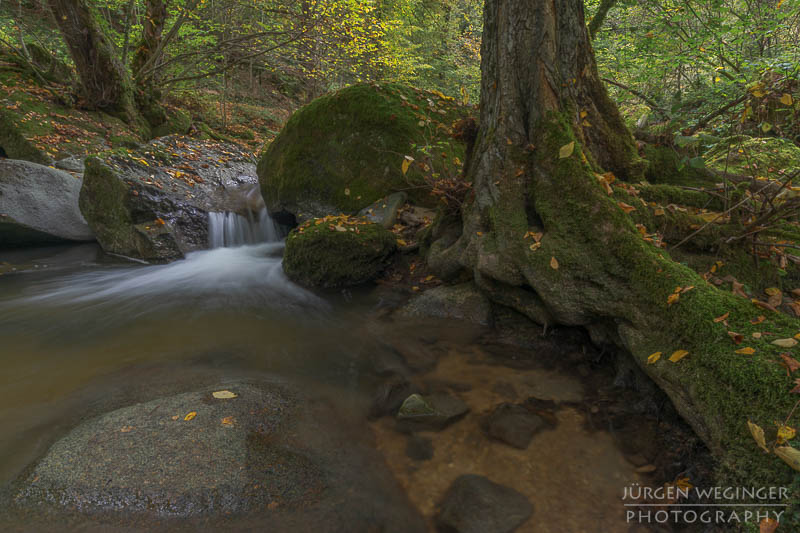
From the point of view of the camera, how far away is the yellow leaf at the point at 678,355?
245 centimetres

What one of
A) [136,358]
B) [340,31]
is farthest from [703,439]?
[340,31]

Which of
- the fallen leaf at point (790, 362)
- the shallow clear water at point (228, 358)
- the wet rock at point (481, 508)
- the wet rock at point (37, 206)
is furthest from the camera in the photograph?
the wet rock at point (37, 206)

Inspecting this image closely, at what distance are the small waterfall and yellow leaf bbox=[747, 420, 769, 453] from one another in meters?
8.16

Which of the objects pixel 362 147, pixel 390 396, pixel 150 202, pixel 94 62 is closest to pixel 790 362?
pixel 390 396

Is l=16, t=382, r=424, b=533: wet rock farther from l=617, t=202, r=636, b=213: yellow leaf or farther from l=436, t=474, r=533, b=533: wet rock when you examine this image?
l=617, t=202, r=636, b=213: yellow leaf

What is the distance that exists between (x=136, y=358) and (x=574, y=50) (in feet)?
17.4

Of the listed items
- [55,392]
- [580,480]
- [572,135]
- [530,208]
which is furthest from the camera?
[530,208]

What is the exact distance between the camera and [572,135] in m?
3.59

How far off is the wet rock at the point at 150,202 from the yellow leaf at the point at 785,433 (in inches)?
320

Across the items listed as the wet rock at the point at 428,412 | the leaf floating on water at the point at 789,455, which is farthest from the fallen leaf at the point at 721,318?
the wet rock at the point at 428,412

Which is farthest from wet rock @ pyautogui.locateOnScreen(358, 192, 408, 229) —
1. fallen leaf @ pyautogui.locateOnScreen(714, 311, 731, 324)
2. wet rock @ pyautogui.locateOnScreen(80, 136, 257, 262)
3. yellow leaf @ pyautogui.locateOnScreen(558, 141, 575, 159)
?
fallen leaf @ pyautogui.locateOnScreen(714, 311, 731, 324)

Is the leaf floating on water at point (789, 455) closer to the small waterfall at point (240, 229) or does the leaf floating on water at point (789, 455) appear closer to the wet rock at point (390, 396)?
the wet rock at point (390, 396)

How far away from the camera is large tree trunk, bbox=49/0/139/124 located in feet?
30.7

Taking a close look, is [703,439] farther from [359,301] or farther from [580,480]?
[359,301]
